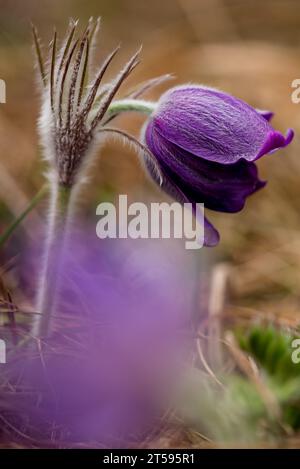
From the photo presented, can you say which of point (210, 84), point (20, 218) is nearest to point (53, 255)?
point (20, 218)

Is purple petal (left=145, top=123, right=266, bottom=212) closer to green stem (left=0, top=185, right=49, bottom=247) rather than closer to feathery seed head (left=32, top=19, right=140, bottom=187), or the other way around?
feathery seed head (left=32, top=19, right=140, bottom=187)

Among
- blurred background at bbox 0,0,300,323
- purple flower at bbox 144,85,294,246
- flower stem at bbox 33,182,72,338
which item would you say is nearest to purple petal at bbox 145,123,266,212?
purple flower at bbox 144,85,294,246

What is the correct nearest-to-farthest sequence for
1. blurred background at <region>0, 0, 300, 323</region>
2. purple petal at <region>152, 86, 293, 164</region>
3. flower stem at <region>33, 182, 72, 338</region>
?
purple petal at <region>152, 86, 293, 164</region>, flower stem at <region>33, 182, 72, 338</region>, blurred background at <region>0, 0, 300, 323</region>

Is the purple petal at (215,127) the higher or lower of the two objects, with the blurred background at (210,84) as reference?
lower

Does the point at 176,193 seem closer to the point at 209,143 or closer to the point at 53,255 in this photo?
the point at 209,143

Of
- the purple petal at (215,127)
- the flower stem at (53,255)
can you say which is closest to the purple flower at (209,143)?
the purple petal at (215,127)

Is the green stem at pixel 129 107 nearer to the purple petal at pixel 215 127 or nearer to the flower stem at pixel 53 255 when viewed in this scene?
the purple petal at pixel 215 127
